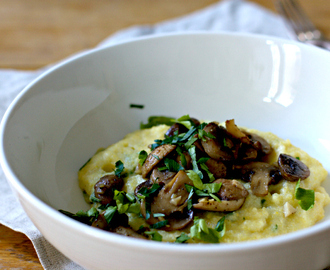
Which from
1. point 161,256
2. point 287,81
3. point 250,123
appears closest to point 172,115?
point 250,123

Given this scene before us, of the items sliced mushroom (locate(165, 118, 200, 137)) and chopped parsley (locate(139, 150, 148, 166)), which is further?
sliced mushroom (locate(165, 118, 200, 137))

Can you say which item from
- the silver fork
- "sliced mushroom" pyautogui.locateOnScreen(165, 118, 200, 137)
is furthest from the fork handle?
"sliced mushroom" pyautogui.locateOnScreen(165, 118, 200, 137)

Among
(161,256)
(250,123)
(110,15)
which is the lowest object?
(110,15)

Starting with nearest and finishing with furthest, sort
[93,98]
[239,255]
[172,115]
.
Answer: [239,255]
[93,98]
[172,115]

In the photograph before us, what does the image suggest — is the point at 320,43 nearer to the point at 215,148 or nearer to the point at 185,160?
the point at 215,148

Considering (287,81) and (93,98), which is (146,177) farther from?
(287,81)

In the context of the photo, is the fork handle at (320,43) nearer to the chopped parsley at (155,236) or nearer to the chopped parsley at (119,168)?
the chopped parsley at (119,168)

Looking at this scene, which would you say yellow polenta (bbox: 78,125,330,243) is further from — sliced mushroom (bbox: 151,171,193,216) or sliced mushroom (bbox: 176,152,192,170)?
sliced mushroom (bbox: 176,152,192,170)
